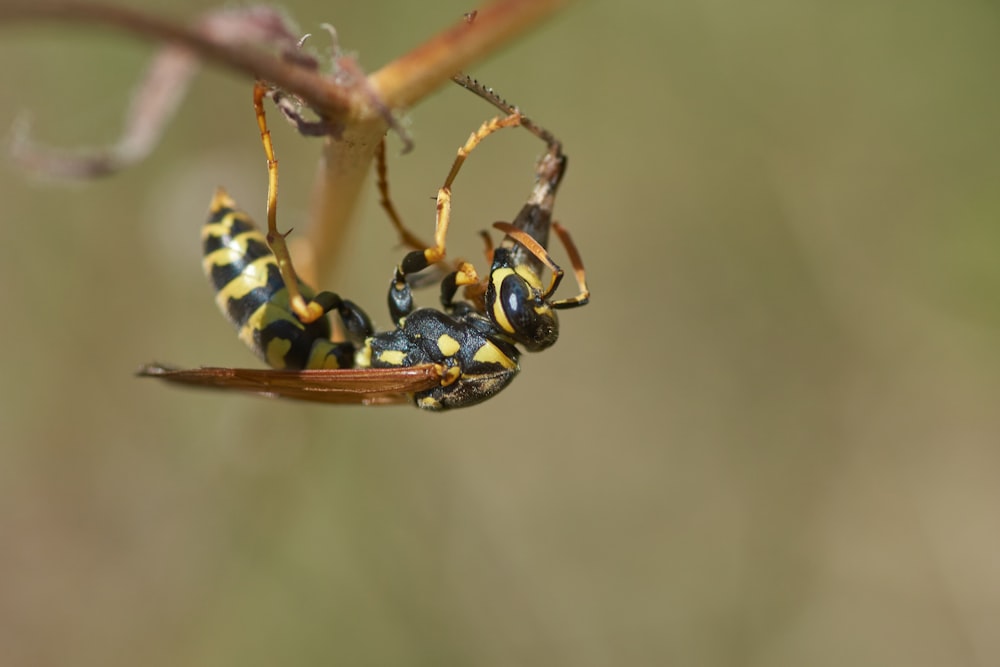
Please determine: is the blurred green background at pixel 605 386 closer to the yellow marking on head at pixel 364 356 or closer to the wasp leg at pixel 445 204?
the yellow marking on head at pixel 364 356

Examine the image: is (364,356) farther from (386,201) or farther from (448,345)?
(386,201)

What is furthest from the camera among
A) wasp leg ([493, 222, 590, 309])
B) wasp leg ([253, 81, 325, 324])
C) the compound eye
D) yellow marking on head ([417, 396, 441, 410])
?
yellow marking on head ([417, 396, 441, 410])

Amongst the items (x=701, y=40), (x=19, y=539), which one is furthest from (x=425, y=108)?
(x=19, y=539)

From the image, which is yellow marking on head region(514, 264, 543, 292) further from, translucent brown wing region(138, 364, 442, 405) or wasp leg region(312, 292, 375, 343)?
wasp leg region(312, 292, 375, 343)

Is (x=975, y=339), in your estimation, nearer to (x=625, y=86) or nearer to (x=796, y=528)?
(x=796, y=528)

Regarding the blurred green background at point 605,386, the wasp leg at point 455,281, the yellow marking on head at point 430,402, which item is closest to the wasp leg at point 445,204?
the wasp leg at point 455,281

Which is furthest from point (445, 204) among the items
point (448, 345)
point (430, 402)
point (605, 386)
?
point (605, 386)

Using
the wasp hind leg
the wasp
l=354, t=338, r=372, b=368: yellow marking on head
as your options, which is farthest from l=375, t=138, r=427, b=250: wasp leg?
l=354, t=338, r=372, b=368: yellow marking on head
